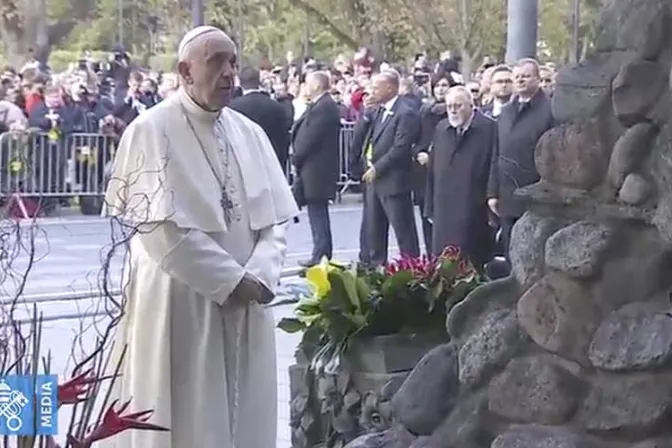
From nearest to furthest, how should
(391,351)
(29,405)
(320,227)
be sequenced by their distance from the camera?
1. (29,405)
2. (391,351)
3. (320,227)

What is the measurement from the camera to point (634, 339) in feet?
11.5

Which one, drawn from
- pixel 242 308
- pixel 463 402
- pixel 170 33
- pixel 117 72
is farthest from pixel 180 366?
pixel 170 33

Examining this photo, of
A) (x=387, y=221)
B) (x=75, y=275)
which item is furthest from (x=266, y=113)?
(x=75, y=275)

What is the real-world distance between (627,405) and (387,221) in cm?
1108

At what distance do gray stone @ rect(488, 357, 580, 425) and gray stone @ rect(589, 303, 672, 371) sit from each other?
0.36ft

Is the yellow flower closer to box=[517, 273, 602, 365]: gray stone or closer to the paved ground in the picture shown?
the paved ground

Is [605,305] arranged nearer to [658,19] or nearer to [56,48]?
[658,19]

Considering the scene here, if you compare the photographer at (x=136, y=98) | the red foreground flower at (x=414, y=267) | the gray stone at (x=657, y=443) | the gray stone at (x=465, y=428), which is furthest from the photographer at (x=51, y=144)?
the gray stone at (x=657, y=443)

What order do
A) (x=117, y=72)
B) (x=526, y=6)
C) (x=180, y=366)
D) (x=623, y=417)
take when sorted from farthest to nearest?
(x=117, y=72), (x=526, y=6), (x=180, y=366), (x=623, y=417)

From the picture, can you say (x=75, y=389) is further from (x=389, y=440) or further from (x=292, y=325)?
(x=292, y=325)

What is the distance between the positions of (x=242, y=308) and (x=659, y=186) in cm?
231

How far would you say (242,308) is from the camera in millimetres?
5543

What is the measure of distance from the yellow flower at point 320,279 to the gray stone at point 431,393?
2.03m

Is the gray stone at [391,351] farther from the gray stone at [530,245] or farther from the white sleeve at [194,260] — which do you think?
the gray stone at [530,245]
